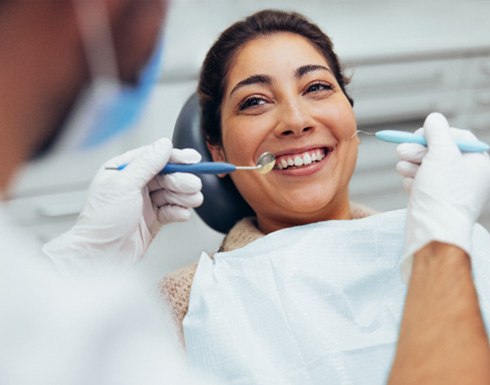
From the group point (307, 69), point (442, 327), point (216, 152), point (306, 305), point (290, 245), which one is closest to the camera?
point (442, 327)

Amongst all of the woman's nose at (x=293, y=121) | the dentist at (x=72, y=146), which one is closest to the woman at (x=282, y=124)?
the woman's nose at (x=293, y=121)

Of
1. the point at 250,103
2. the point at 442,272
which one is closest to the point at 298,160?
the point at 250,103

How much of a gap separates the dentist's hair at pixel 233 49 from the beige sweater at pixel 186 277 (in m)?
0.26

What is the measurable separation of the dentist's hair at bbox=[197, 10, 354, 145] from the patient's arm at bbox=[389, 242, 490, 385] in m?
0.74

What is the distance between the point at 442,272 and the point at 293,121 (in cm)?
53

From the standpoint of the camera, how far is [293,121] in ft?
4.08

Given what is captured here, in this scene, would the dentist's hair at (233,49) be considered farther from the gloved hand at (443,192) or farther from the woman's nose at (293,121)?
the gloved hand at (443,192)

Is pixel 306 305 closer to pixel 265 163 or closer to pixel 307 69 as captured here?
pixel 265 163

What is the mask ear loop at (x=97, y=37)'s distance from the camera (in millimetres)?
342

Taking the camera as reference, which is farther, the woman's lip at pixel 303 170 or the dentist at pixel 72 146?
the woman's lip at pixel 303 170

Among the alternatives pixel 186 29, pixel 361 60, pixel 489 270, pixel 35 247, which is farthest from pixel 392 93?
pixel 35 247

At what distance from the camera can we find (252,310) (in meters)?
1.12

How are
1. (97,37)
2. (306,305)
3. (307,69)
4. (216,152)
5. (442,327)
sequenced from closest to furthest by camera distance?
(97,37)
(442,327)
(306,305)
(307,69)
(216,152)

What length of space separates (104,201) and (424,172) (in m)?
0.66
